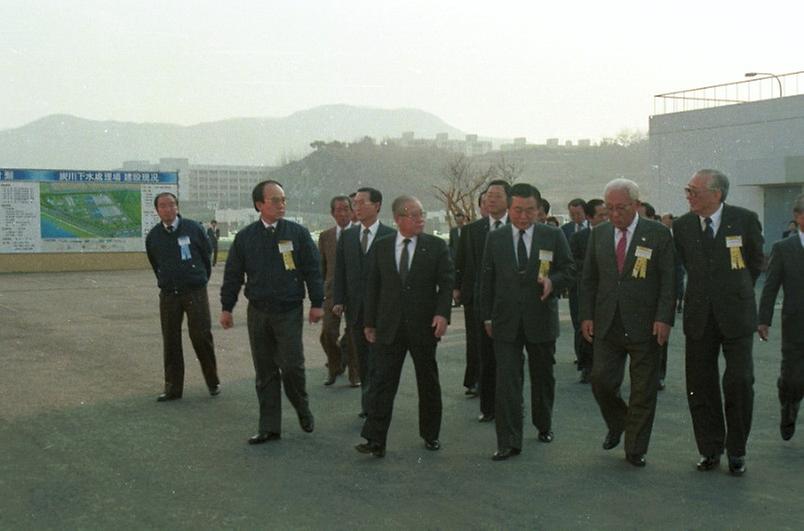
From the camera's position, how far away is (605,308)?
22.0ft

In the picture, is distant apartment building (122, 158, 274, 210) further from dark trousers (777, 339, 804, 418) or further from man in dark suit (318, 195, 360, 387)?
dark trousers (777, 339, 804, 418)

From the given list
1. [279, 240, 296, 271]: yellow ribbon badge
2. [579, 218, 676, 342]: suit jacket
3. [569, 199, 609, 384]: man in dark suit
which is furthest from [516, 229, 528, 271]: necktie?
[569, 199, 609, 384]: man in dark suit

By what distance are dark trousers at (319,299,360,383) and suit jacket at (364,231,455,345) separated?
2574 millimetres

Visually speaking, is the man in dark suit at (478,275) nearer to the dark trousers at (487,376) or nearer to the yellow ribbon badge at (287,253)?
the dark trousers at (487,376)

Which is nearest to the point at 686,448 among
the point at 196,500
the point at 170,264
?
the point at 196,500

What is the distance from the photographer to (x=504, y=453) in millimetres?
6777

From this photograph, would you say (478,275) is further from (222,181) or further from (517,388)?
(222,181)

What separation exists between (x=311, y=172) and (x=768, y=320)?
113320 mm

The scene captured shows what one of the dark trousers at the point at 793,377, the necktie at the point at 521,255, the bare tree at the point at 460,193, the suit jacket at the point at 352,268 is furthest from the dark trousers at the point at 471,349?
the bare tree at the point at 460,193

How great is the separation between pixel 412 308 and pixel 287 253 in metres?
1.19

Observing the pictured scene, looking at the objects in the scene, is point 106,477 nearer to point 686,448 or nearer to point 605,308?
point 605,308

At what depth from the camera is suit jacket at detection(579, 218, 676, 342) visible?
21.4ft

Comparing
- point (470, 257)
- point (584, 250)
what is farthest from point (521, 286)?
point (584, 250)

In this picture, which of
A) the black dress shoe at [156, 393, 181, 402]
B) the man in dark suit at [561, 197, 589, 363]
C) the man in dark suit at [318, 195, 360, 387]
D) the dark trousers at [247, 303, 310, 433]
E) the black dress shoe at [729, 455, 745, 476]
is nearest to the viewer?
the black dress shoe at [729, 455, 745, 476]
